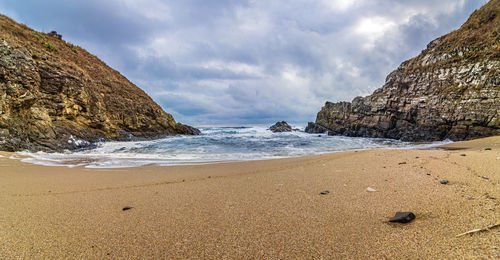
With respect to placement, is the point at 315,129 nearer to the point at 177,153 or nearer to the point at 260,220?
the point at 177,153

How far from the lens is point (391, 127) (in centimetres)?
2205

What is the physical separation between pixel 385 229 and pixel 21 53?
19032 millimetres

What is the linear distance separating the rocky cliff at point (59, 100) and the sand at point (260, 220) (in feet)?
32.5

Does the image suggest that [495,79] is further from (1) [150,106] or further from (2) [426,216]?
(1) [150,106]

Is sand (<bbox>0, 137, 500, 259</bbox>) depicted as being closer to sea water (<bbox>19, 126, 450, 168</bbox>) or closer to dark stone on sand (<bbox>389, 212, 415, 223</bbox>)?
dark stone on sand (<bbox>389, 212, 415, 223</bbox>)

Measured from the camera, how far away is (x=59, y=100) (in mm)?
13391

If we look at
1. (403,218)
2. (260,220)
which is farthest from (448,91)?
(260,220)

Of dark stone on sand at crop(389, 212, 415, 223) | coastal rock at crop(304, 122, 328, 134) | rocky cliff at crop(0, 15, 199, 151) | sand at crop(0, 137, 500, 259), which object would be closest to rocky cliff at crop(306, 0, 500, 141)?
coastal rock at crop(304, 122, 328, 134)

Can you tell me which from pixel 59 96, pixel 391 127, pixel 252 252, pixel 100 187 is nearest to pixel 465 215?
pixel 252 252

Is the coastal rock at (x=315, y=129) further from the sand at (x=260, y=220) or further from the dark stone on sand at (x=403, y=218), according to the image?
the dark stone on sand at (x=403, y=218)

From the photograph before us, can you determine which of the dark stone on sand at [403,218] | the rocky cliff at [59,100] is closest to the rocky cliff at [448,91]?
the dark stone on sand at [403,218]

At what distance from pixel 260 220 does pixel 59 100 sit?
17636 millimetres

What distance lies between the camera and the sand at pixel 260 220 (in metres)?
1.38

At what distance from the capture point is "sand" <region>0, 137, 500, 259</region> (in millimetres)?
1381
